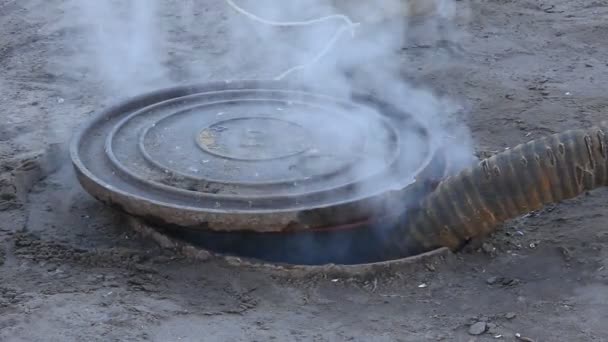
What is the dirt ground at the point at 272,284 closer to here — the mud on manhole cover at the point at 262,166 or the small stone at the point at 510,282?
the small stone at the point at 510,282

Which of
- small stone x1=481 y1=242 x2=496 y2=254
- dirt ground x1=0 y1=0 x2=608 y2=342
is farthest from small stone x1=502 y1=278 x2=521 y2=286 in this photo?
small stone x1=481 y1=242 x2=496 y2=254

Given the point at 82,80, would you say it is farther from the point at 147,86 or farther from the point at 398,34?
the point at 398,34

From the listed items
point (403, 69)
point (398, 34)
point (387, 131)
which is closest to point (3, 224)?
point (387, 131)

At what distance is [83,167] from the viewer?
13.8 feet

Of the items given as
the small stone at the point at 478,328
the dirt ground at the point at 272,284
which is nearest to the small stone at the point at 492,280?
the dirt ground at the point at 272,284

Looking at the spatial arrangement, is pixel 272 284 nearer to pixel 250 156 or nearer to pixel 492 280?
pixel 250 156

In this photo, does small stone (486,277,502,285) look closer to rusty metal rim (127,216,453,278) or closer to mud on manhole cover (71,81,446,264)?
rusty metal rim (127,216,453,278)

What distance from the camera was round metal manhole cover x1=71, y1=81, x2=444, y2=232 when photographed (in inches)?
154

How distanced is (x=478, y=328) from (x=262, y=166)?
59.0 inches

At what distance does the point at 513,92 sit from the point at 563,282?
263 centimetres

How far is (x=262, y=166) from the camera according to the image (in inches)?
173

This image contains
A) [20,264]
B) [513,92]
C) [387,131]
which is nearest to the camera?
[20,264]

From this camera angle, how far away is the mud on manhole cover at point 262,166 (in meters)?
3.93

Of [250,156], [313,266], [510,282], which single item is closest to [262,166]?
[250,156]
